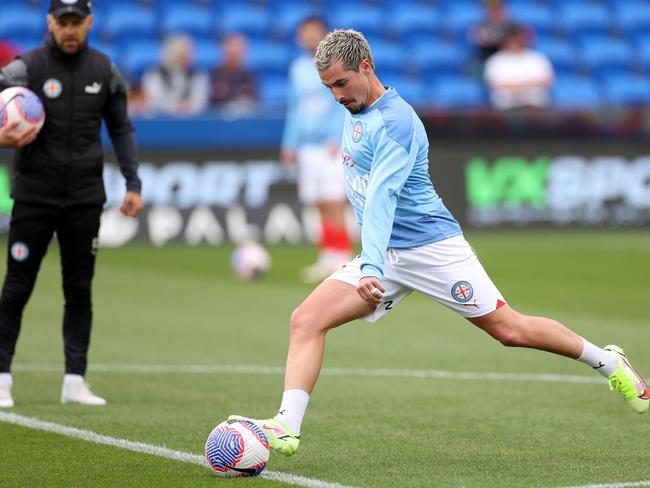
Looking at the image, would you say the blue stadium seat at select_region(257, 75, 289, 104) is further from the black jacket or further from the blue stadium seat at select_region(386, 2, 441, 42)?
the black jacket

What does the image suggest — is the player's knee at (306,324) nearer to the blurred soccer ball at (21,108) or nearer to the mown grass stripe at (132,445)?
the mown grass stripe at (132,445)

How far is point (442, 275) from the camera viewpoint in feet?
21.7

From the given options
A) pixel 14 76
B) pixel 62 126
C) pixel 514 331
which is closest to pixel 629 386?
pixel 514 331

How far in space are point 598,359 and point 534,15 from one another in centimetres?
1917

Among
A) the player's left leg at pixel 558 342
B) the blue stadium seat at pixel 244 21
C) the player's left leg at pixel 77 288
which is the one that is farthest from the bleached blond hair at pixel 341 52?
the blue stadium seat at pixel 244 21

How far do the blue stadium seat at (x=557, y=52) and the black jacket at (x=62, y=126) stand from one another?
17442 millimetres

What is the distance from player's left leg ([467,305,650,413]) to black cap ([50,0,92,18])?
3160mm

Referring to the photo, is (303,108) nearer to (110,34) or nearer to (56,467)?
(110,34)

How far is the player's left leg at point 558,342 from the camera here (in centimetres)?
670

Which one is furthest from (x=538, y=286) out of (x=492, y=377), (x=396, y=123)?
(x=396, y=123)

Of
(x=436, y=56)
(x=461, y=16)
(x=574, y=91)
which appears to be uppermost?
(x=461, y=16)

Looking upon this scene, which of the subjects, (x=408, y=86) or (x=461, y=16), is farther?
(x=461, y=16)

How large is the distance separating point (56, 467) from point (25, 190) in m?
2.35

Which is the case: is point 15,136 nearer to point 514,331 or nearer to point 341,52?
point 341,52
